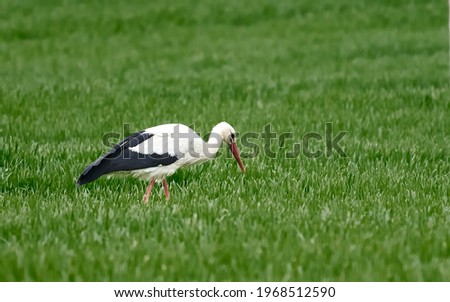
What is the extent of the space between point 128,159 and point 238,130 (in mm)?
4612

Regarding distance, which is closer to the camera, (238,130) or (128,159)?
(128,159)

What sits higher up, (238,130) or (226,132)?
(226,132)

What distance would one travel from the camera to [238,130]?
1197 cm

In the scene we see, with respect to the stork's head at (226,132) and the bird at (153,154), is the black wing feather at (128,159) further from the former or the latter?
the stork's head at (226,132)

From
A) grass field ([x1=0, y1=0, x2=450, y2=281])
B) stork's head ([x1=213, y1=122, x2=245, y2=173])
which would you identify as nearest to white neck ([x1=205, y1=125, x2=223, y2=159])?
stork's head ([x1=213, y1=122, x2=245, y2=173])

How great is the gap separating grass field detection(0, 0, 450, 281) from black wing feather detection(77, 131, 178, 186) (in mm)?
354

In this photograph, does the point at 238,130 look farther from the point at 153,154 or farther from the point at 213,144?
the point at 153,154

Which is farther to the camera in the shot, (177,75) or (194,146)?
(177,75)

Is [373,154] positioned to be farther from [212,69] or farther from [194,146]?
[212,69]

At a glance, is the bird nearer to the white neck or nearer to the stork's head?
the white neck

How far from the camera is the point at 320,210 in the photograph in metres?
6.78

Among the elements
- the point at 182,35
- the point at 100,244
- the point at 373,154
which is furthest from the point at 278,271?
the point at 182,35

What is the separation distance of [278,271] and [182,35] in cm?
1992

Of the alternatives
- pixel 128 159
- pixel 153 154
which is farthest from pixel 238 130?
pixel 128 159
